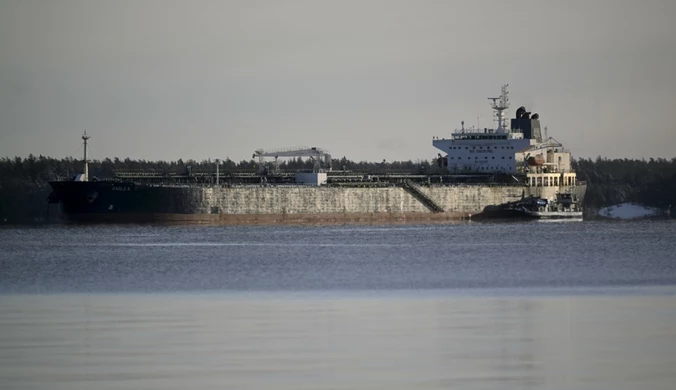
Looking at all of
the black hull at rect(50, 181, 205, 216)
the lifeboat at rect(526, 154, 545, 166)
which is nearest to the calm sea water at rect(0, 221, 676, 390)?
the black hull at rect(50, 181, 205, 216)

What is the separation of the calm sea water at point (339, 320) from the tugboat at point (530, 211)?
40.8m

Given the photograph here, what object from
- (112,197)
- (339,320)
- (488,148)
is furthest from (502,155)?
(339,320)

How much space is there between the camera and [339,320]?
901 inches

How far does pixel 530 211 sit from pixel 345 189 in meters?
13.4

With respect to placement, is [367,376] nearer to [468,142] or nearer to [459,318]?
[459,318]

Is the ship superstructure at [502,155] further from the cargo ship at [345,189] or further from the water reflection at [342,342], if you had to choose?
the water reflection at [342,342]

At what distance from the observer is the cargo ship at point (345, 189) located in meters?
69.6

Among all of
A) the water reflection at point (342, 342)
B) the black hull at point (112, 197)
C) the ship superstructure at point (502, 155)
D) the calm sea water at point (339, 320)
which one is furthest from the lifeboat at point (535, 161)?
the water reflection at point (342, 342)

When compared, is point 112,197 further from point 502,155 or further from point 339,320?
point 339,320

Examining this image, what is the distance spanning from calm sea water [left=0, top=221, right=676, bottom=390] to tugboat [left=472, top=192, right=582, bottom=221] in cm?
4078

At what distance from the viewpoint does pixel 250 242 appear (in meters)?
53.1

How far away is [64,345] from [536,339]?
7.36 m

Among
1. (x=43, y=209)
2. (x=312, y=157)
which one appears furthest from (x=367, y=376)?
(x=43, y=209)

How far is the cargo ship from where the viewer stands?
69.6 m
